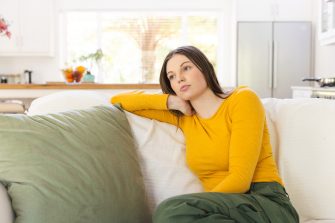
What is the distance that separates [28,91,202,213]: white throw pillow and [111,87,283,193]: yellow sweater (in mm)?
37

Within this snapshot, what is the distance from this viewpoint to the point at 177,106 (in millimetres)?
1709

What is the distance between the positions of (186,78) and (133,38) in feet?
17.5

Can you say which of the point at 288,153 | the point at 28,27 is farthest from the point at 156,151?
the point at 28,27

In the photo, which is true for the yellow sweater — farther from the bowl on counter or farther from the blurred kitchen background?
the blurred kitchen background

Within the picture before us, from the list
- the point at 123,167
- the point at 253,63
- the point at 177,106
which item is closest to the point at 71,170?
the point at 123,167

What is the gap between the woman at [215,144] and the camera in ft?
4.50

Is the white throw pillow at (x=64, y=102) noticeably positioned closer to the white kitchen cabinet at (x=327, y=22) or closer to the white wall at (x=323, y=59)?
the white kitchen cabinet at (x=327, y=22)

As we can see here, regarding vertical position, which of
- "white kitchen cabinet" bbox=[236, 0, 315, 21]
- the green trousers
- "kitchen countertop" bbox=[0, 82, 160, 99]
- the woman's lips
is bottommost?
the green trousers

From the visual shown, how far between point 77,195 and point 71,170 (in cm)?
8

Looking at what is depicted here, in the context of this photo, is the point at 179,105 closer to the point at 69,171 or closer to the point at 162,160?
the point at 162,160

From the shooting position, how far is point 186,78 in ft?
5.55

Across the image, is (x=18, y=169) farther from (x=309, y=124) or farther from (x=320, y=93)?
(x=320, y=93)

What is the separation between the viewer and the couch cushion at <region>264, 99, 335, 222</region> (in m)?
1.65

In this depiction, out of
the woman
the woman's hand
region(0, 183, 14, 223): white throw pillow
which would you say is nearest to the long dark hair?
the woman
